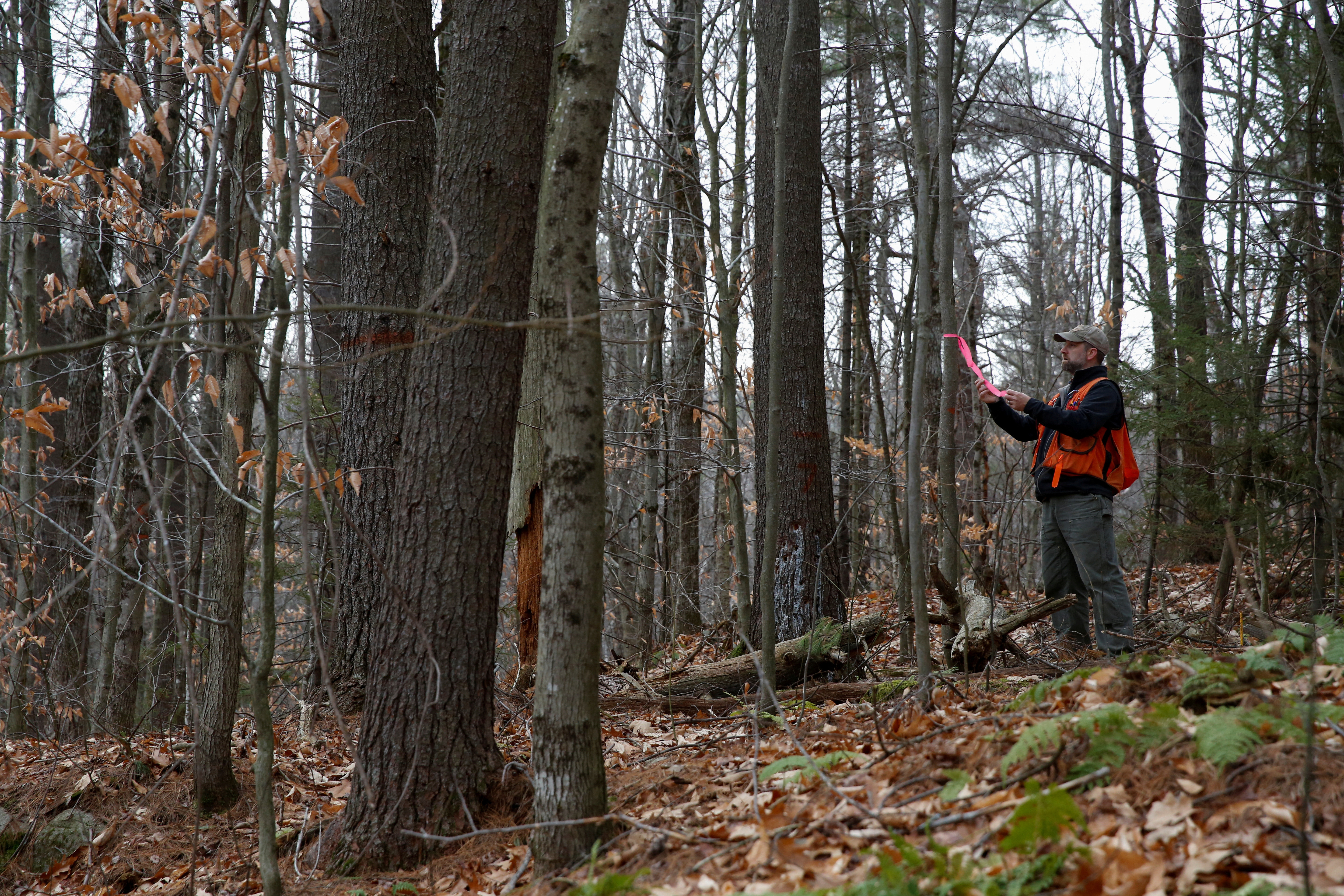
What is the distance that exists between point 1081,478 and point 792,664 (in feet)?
7.28

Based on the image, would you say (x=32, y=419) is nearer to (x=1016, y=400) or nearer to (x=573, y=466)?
(x=573, y=466)

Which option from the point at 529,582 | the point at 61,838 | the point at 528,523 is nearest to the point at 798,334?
the point at 528,523

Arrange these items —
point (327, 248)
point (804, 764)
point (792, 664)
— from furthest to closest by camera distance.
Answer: point (327, 248), point (792, 664), point (804, 764)

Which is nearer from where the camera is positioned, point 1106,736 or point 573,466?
point 1106,736

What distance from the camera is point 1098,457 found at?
5.27 meters

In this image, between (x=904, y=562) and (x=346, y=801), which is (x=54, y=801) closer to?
(x=346, y=801)

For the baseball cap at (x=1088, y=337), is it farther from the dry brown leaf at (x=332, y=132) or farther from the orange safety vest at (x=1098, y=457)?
the dry brown leaf at (x=332, y=132)

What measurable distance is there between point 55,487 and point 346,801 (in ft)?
23.4

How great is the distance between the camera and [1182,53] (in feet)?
31.2

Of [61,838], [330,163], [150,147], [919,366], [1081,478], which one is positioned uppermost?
[150,147]

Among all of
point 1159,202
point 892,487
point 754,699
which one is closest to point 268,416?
point 754,699

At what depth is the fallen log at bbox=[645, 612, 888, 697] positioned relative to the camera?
5629mm

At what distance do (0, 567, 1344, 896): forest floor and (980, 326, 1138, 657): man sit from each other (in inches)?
19.4

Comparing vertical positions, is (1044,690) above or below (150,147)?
below
